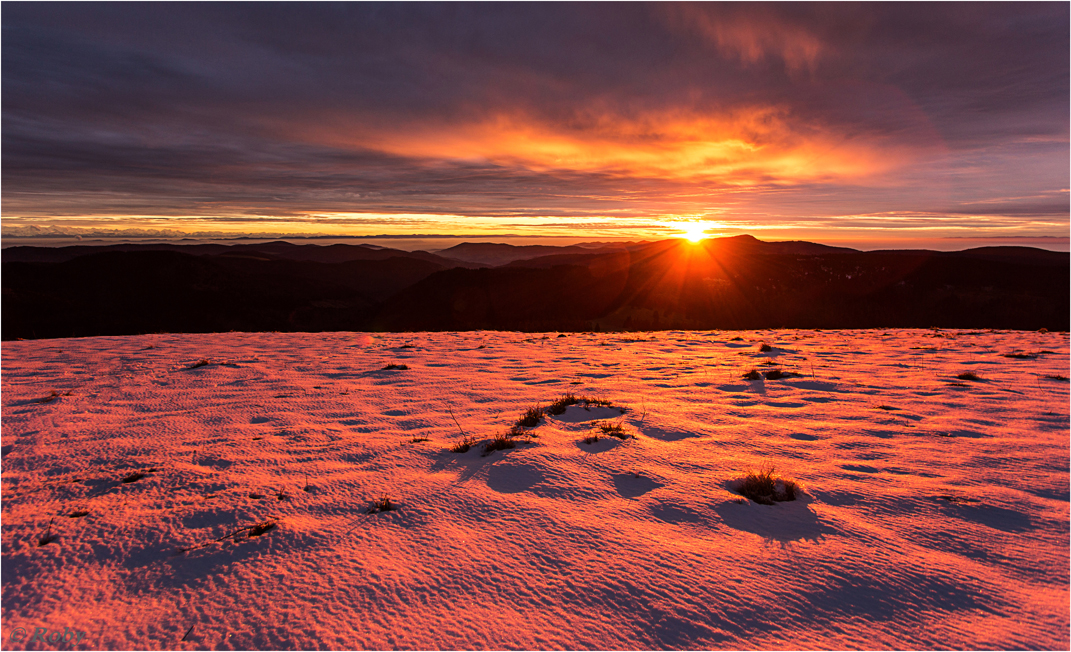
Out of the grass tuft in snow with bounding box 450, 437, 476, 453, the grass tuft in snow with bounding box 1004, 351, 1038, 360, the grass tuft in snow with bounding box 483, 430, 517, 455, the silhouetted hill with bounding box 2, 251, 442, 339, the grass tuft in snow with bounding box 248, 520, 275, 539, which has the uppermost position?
the grass tuft in snow with bounding box 1004, 351, 1038, 360

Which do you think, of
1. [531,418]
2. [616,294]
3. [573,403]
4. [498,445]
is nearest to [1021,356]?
[573,403]

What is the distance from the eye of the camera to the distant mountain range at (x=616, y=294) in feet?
168

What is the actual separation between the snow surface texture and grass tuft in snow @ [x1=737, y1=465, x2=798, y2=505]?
3.5 inches

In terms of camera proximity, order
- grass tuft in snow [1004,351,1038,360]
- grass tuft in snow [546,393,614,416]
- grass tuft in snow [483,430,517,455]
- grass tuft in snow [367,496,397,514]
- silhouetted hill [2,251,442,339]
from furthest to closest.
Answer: silhouetted hill [2,251,442,339] < grass tuft in snow [1004,351,1038,360] < grass tuft in snow [546,393,614,416] < grass tuft in snow [483,430,517,455] < grass tuft in snow [367,496,397,514]

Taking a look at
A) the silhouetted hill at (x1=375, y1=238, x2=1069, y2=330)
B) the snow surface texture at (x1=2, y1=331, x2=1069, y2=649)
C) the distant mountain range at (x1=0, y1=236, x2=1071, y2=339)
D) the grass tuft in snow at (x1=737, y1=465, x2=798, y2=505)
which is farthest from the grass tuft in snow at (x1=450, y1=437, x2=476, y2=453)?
the silhouetted hill at (x1=375, y1=238, x2=1069, y2=330)

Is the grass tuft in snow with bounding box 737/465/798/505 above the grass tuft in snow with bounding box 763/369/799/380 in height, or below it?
below

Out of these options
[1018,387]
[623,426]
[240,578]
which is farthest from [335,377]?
[1018,387]

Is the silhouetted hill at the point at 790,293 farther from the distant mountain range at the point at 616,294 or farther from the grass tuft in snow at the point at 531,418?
the grass tuft in snow at the point at 531,418

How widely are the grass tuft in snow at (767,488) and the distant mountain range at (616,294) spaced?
27.5 metres

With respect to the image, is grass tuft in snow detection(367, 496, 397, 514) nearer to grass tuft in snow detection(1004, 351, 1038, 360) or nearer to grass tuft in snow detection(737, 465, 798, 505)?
grass tuft in snow detection(737, 465, 798, 505)

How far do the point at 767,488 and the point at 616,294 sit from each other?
202 feet

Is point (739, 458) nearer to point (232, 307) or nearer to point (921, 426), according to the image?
point (921, 426)

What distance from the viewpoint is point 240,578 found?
6.45ft

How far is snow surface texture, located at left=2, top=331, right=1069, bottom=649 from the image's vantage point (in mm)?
1747
